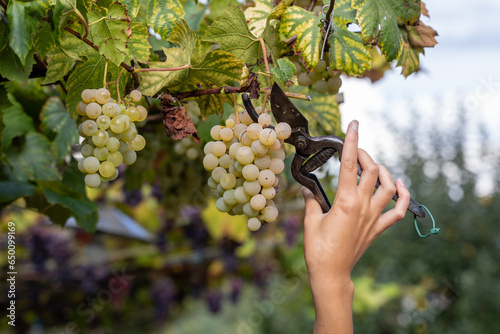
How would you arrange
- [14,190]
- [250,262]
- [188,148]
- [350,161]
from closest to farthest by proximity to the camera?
[350,161] → [14,190] → [188,148] → [250,262]

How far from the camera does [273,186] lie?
1.93ft

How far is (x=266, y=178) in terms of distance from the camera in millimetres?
559

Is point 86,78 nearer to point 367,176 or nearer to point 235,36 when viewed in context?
point 235,36

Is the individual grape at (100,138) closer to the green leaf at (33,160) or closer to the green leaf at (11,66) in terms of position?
the green leaf at (11,66)

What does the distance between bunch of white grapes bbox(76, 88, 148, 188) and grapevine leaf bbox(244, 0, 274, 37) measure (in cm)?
24

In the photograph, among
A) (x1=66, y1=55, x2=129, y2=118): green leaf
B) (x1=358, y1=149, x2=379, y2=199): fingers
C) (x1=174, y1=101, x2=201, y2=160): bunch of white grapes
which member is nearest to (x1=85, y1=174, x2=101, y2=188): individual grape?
(x1=66, y1=55, x2=129, y2=118): green leaf

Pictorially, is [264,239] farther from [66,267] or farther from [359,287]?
[66,267]

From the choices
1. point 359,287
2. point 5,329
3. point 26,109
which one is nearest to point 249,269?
point 359,287

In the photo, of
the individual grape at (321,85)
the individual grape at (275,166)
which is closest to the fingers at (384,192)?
the individual grape at (275,166)

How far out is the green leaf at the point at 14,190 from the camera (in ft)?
2.91

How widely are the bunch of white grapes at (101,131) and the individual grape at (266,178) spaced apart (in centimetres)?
17

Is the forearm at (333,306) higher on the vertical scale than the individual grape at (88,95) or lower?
lower

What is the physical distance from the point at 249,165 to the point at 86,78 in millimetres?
241

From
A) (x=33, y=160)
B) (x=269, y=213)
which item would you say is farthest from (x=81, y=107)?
(x=33, y=160)
